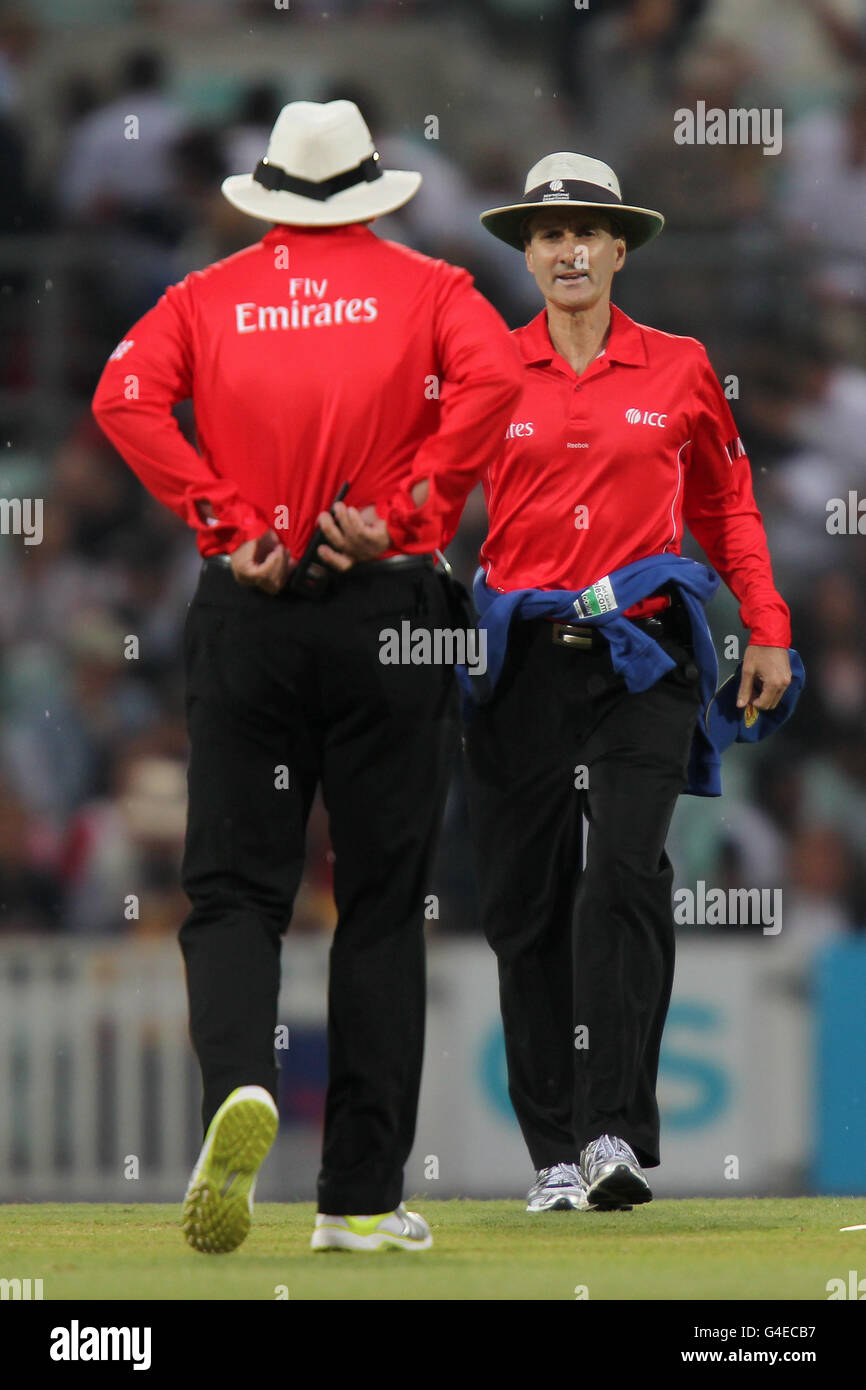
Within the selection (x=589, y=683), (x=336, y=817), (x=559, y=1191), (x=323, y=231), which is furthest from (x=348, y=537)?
(x=559, y=1191)

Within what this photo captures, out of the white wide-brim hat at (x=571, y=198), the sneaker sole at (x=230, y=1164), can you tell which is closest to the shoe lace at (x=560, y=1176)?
the sneaker sole at (x=230, y=1164)

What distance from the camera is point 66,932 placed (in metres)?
8.31

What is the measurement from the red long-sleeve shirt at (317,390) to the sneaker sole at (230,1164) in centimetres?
91

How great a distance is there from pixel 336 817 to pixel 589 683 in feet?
3.82

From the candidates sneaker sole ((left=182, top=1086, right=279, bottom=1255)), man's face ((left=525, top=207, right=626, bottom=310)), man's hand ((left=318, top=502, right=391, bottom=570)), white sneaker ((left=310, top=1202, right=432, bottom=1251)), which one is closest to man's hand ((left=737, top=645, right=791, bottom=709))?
man's face ((left=525, top=207, right=626, bottom=310))

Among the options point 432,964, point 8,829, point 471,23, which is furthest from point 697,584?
point 471,23

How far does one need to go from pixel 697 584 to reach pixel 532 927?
0.81 m

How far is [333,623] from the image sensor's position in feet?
12.8

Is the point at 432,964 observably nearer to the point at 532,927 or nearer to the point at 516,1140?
the point at 516,1140

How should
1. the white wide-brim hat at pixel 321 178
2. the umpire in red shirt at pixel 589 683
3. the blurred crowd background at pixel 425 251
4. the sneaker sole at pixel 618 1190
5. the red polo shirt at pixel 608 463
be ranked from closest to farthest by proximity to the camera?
the white wide-brim hat at pixel 321 178, the sneaker sole at pixel 618 1190, the umpire in red shirt at pixel 589 683, the red polo shirt at pixel 608 463, the blurred crowd background at pixel 425 251

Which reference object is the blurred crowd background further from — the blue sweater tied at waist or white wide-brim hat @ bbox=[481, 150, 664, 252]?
white wide-brim hat @ bbox=[481, 150, 664, 252]

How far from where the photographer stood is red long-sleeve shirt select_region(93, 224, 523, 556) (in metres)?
3.93

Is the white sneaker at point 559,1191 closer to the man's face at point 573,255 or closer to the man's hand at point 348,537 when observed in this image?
the man's hand at point 348,537

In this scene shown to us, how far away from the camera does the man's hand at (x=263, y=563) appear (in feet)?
12.6
